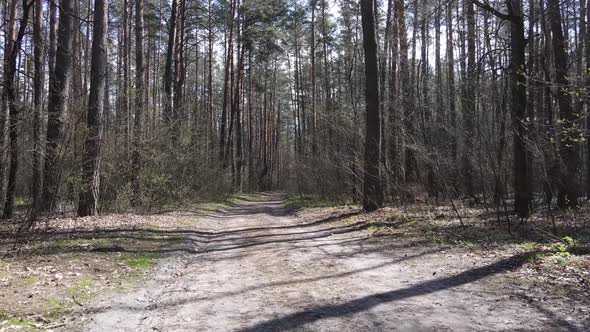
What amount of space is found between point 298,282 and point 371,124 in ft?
30.7

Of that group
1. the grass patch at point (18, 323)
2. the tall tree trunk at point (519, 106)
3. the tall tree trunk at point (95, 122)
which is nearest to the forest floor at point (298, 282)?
the grass patch at point (18, 323)

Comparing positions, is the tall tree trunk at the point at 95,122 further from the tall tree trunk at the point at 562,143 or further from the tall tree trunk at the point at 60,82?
the tall tree trunk at the point at 562,143

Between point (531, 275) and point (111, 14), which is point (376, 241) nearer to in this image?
point (531, 275)

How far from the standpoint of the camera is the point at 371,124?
48.8 feet

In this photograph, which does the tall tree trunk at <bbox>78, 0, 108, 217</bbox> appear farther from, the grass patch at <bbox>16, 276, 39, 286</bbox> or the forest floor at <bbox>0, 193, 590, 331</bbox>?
the grass patch at <bbox>16, 276, 39, 286</bbox>

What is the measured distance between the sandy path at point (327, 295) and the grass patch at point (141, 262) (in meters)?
0.26

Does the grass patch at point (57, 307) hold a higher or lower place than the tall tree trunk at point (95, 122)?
lower

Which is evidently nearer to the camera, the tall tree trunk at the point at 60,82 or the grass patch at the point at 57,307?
the grass patch at the point at 57,307

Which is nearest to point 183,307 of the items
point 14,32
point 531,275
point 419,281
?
point 419,281

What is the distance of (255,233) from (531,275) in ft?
23.8

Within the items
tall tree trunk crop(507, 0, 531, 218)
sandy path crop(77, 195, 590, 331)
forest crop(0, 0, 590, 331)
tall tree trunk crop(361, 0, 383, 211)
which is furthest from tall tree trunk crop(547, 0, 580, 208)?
sandy path crop(77, 195, 590, 331)

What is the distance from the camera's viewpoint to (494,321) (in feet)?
14.7

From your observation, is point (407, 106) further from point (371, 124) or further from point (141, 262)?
point (141, 262)

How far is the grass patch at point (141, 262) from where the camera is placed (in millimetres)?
7547
